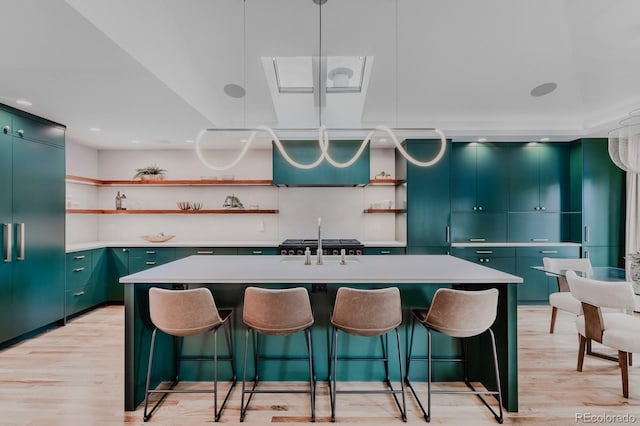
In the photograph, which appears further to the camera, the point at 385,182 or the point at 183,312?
the point at 385,182

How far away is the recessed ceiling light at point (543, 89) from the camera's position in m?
3.81

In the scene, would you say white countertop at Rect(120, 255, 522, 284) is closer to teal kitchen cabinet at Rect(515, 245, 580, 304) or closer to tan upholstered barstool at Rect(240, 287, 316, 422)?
tan upholstered barstool at Rect(240, 287, 316, 422)

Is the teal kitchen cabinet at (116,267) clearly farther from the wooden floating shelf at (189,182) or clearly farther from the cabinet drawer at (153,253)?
the wooden floating shelf at (189,182)

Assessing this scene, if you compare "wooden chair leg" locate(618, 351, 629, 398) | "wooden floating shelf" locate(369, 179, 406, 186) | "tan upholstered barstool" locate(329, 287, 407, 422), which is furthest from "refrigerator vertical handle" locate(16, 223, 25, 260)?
"wooden chair leg" locate(618, 351, 629, 398)

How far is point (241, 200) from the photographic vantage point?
5332 millimetres

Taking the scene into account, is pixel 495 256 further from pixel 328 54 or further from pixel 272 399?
pixel 272 399

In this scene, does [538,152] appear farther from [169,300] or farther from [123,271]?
[123,271]

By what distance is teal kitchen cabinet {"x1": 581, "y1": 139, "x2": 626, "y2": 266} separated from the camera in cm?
459

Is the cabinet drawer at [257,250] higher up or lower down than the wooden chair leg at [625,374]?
higher up

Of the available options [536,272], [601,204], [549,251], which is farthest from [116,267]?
[601,204]

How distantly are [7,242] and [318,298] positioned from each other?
10.5 ft

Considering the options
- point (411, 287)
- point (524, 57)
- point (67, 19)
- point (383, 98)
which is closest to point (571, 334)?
point (411, 287)

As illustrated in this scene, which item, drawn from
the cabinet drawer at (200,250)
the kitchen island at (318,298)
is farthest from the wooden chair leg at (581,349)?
the cabinet drawer at (200,250)

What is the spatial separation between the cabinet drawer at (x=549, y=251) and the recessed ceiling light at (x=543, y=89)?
6.96ft
